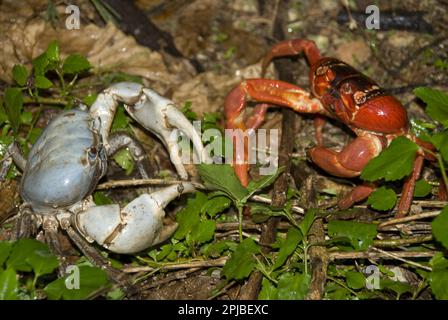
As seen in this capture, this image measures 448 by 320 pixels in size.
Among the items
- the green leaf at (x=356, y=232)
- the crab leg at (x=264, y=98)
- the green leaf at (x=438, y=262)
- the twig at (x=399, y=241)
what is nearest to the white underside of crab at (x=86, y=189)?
the crab leg at (x=264, y=98)

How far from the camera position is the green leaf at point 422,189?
3.89 m

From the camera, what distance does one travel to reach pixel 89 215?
145 inches

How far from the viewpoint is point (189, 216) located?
382 centimetres

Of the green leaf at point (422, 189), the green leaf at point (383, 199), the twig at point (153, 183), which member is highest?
the green leaf at point (383, 199)

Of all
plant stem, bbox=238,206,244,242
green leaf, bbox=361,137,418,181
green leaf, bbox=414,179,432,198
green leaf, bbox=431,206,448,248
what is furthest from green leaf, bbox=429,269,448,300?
plant stem, bbox=238,206,244,242

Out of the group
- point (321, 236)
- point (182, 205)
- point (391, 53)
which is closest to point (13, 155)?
point (182, 205)

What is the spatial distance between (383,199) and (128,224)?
1408 mm

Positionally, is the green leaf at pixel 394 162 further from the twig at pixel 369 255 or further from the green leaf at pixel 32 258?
the green leaf at pixel 32 258

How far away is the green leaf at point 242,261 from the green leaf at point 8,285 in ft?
3.43

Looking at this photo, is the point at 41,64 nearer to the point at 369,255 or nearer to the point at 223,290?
the point at 223,290

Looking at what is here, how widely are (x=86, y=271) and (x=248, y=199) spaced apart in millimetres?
1148

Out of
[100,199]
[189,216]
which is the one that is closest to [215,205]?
[189,216]

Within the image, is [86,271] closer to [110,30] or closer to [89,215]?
[89,215]

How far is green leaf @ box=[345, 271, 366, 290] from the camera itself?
140 inches
